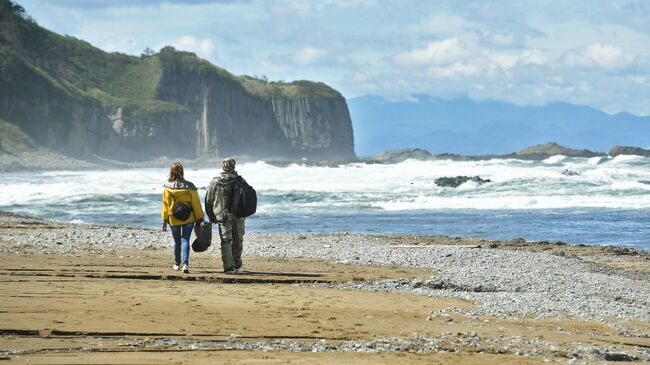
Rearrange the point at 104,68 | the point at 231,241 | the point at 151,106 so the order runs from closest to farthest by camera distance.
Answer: the point at 231,241, the point at 151,106, the point at 104,68

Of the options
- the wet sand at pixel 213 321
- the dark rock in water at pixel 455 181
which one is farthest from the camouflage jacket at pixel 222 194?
the dark rock in water at pixel 455 181

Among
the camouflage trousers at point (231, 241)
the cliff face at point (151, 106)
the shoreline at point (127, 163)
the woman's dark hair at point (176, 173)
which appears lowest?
the camouflage trousers at point (231, 241)

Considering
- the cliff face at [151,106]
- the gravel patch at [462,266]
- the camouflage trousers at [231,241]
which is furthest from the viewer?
the cliff face at [151,106]

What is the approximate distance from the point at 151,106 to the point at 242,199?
136 meters

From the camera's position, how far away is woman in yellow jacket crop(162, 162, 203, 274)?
1427 centimetres

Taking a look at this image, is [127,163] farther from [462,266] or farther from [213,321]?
[213,321]

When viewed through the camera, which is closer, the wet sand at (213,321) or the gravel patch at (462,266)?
the wet sand at (213,321)

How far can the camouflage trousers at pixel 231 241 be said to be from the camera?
14.5m

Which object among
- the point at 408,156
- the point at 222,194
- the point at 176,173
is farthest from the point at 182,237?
the point at 408,156

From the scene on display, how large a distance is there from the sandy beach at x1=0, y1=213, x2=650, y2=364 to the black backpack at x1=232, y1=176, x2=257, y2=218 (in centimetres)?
88

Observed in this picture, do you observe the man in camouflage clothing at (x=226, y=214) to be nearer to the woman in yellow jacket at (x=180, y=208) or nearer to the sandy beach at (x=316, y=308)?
the woman in yellow jacket at (x=180, y=208)

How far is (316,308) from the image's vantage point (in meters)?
11.4

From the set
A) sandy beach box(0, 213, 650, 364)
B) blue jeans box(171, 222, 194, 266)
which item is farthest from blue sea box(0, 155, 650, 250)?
blue jeans box(171, 222, 194, 266)

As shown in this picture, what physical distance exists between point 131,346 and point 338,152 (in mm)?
166468
